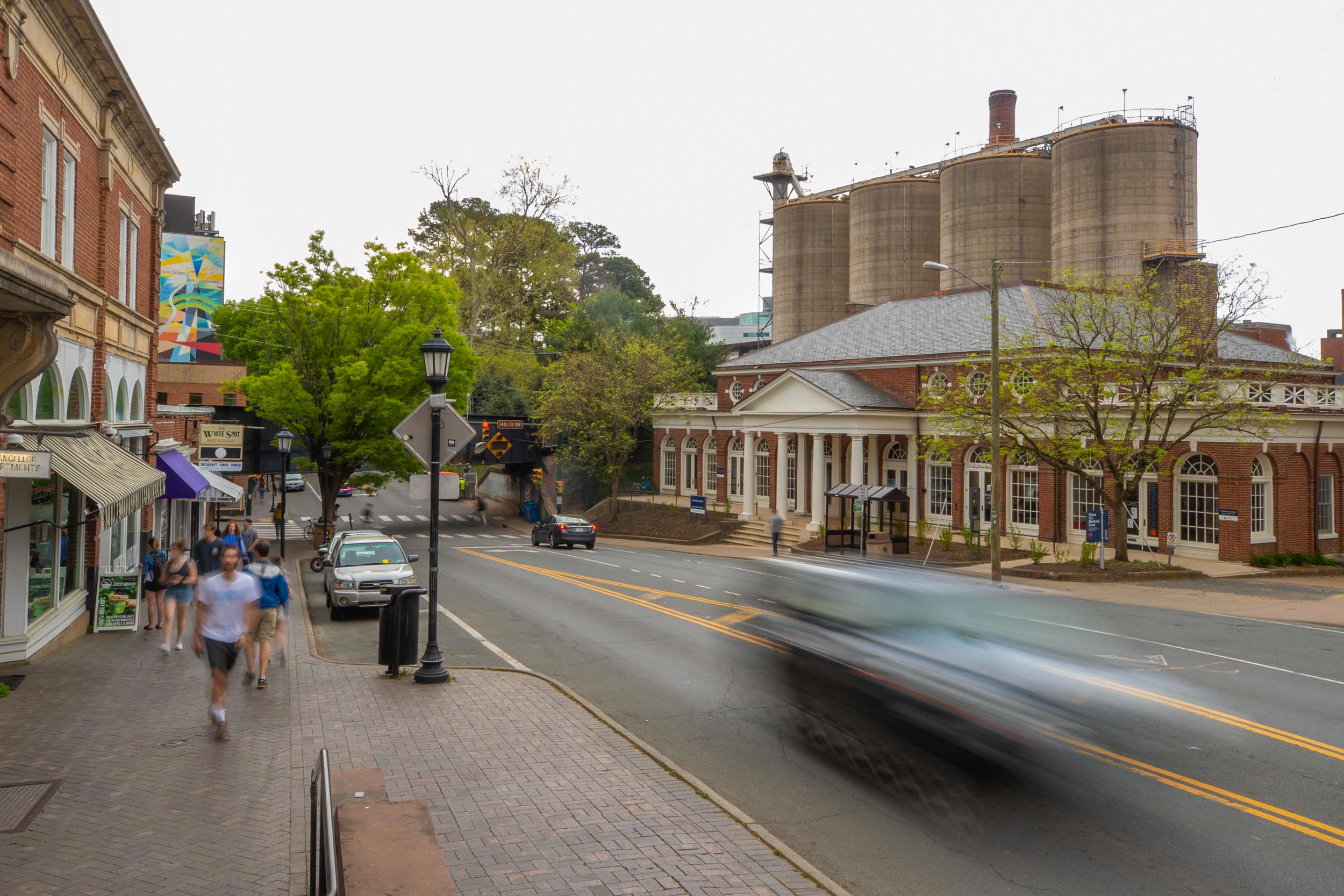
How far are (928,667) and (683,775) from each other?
3.13 metres

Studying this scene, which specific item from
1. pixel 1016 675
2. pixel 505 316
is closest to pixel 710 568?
pixel 1016 675

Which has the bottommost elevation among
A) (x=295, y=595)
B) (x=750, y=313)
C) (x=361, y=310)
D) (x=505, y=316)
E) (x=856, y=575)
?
→ (x=295, y=595)

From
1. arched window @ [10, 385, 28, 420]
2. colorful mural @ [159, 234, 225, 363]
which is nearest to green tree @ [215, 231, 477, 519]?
colorful mural @ [159, 234, 225, 363]

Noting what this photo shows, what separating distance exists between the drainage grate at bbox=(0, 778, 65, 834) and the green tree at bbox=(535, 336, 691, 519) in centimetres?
4090

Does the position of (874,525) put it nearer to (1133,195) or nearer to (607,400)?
(607,400)

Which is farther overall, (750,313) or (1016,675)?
(750,313)

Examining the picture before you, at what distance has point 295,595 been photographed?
77.8ft

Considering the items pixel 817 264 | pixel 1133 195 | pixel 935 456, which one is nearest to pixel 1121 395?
pixel 935 456

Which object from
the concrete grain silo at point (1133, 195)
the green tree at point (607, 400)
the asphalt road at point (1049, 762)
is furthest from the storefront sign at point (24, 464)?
the concrete grain silo at point (1133, 195)

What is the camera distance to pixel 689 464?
54250 millimetres

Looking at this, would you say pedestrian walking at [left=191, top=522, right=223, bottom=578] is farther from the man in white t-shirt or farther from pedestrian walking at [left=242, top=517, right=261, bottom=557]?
the man in white t-shirt

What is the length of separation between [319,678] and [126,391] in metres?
10.5

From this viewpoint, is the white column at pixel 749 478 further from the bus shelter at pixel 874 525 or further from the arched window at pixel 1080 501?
the arched window at pixel 1080 501

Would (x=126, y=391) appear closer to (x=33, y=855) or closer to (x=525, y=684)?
(x=525, y=684)
